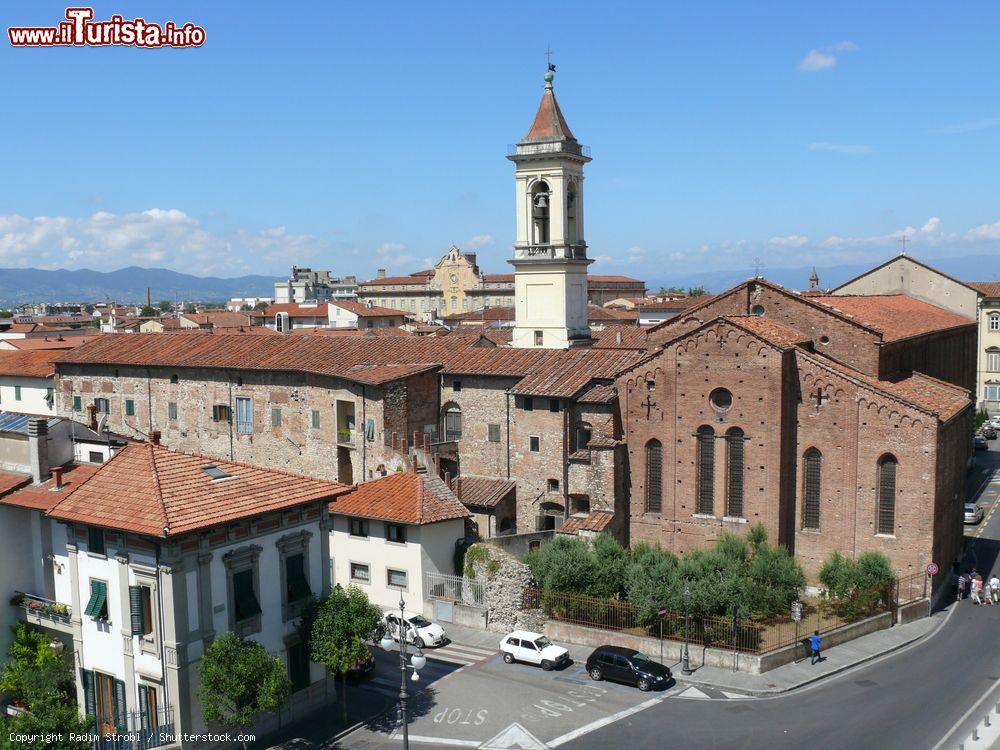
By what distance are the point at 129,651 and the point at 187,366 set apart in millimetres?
28613

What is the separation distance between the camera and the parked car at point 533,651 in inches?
1271

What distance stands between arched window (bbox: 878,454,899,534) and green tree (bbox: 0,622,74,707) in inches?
1204

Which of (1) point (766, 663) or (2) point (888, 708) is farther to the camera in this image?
(1) point (766, 663)

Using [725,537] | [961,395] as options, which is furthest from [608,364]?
[961,395]

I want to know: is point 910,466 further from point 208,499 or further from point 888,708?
point 208,499

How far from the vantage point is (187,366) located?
52.8m

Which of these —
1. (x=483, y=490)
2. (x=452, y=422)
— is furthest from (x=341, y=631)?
(x=452, y=422)

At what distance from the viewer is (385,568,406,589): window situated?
125 ft

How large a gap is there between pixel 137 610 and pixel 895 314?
134 ft

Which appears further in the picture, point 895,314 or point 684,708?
point 895,314

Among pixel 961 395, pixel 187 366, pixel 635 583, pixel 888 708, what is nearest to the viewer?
pixel 888 708

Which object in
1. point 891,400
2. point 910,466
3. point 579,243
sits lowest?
point 910,466

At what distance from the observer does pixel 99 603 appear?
26938mm

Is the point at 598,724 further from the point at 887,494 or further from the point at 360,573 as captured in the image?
the point at 887,494
